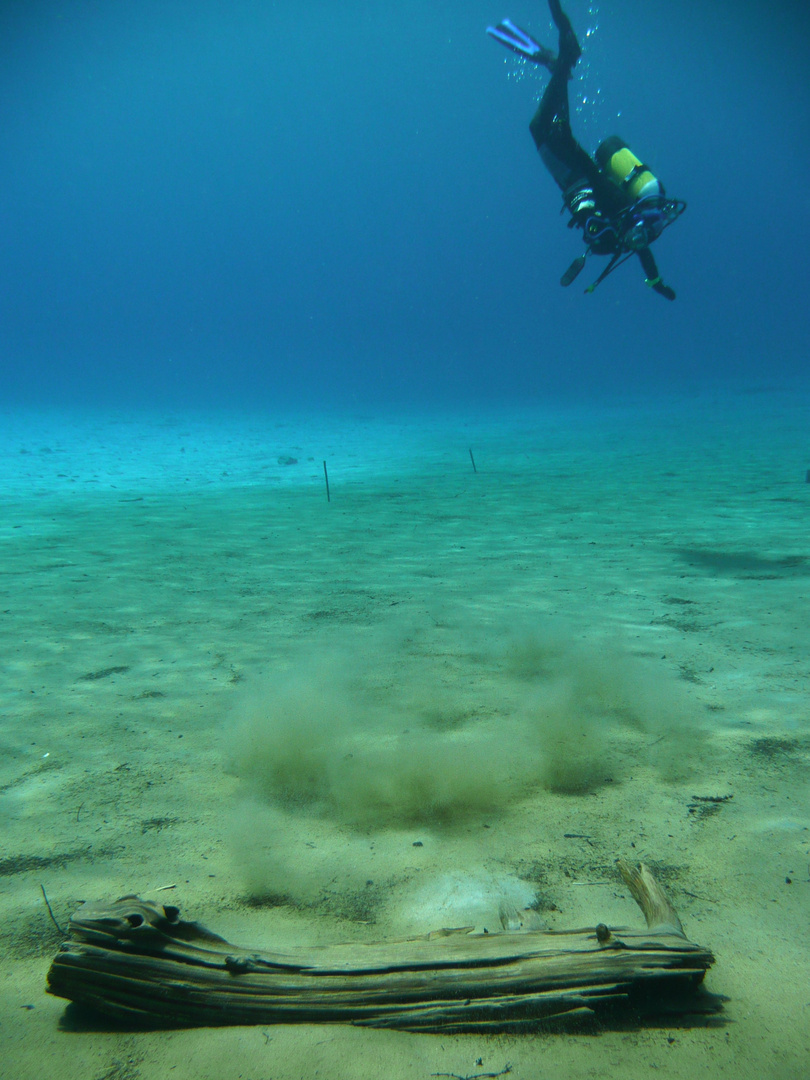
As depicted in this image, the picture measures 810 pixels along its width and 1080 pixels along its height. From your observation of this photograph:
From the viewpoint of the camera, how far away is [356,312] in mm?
148625

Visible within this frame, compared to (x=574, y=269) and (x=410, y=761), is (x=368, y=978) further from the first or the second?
(x=574, y=269)

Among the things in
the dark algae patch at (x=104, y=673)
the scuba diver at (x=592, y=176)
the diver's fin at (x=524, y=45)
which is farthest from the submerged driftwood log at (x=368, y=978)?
the diver's fin at (x=524, y=45)

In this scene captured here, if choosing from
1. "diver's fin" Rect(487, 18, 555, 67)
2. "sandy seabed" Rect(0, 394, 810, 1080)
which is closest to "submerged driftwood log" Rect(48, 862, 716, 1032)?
"sandy seabed" Rect(0, 394, 810, 1080)

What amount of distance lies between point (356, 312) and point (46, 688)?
518ft

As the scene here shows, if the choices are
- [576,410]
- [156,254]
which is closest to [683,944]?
[576,410]

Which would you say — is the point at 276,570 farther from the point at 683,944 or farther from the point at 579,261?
the point at 579,261

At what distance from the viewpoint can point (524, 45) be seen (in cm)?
772

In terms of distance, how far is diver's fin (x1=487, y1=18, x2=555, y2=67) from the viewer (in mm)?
7582

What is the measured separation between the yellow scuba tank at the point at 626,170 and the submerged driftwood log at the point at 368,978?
8.29 m

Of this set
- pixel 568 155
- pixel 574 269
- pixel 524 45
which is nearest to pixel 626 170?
pixel 568 155

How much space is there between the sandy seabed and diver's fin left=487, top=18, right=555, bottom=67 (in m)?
6.51

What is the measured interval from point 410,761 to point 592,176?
27.1ft

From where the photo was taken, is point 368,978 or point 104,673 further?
point 104,673

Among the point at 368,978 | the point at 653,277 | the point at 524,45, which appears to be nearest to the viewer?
the point at 368,978
